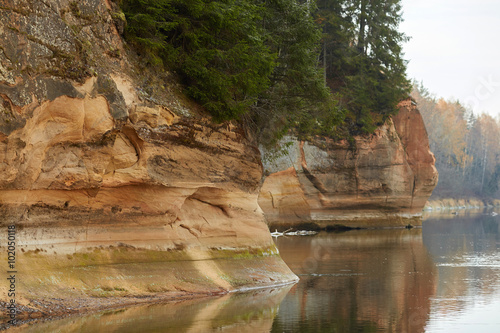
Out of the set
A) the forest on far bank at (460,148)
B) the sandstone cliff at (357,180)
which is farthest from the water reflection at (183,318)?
the forest on far bank at (460,148)

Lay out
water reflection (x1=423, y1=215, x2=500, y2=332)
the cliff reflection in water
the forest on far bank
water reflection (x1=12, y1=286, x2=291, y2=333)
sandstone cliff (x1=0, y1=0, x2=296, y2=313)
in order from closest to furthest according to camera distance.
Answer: water reflection (x1=12, y1=286, x2=291, y2=333) < sandstone cliff (x1=0, y1=0, x2=296, y2=313) < water reflection (x1=423, y1=215, x2=500, y2=332) < the cliff reflection in water < the forest on far bank

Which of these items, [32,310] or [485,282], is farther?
[485,282]

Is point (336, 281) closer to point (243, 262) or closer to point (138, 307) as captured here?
point (243, 262)

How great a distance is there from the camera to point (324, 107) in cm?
2489

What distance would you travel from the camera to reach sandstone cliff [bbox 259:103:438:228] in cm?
4666

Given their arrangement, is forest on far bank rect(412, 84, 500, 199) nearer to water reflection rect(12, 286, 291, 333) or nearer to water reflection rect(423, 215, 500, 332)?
water reflection rect(423, 215, 500, 332)

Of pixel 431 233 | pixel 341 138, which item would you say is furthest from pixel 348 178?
pixel 431 233

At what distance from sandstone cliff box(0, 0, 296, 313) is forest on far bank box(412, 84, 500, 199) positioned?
285 ft

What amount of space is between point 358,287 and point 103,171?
9.73 meters

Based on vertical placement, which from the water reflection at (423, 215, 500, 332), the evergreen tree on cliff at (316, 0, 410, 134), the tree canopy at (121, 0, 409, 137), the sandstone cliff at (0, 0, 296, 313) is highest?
the evergreen tree on cliff at (316, 0, 410, 134)

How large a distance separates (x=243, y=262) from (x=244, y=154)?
372cm

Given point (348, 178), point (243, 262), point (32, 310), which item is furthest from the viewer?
point (348, 178)

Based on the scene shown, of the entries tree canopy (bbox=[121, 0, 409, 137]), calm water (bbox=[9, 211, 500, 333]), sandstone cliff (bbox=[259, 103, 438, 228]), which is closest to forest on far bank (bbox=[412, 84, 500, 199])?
sandstone cliff (bbox=[259, 103, 438, 228])

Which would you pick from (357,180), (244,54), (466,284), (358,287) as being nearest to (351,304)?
(358,287)
